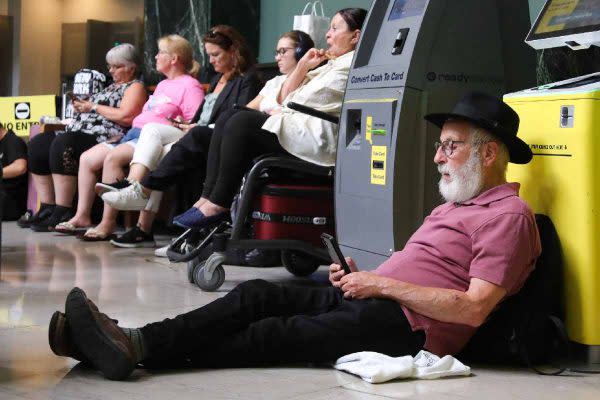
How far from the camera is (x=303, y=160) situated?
14.0ft

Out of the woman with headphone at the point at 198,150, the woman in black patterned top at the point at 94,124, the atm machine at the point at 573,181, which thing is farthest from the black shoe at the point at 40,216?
the atm machine at the point at 573,181

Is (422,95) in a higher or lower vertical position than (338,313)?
higher

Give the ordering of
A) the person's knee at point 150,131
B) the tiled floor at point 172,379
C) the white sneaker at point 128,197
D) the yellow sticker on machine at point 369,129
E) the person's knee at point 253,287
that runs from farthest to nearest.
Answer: the person's knee at point 150,131 < the white sneaker at point 128,197 < the yellow sticker on machine at point 369,129 < the person's knee at point 253,287 < the tiled floor at point 172,379

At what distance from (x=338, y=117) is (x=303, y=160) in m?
0.24

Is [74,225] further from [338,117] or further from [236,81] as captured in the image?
[338,117]

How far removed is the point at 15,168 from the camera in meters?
7.33

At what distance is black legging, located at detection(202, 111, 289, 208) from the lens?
4289 mm

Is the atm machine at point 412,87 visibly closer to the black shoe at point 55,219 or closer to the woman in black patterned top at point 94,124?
the woman in black patterned top at point 94,124

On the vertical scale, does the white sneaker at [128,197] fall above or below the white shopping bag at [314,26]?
below

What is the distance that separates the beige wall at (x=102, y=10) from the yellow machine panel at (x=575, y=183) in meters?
7.63

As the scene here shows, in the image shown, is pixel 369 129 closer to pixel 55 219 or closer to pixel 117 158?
pixel 117 158

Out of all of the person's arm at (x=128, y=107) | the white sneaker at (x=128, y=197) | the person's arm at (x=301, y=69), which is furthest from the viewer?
the person's arm at (x=128, y=107)

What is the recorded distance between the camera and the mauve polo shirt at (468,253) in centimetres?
248

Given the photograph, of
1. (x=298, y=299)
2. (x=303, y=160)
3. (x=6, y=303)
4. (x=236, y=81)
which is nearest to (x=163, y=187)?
(x=236, y=81)
